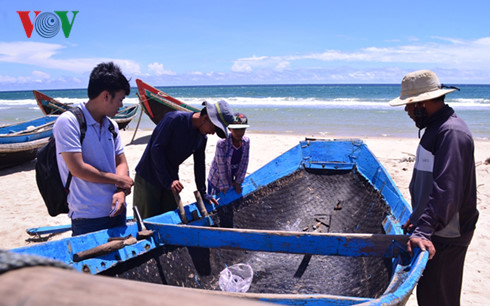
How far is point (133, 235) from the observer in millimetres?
2621

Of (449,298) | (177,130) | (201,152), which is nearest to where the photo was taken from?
(449,298)

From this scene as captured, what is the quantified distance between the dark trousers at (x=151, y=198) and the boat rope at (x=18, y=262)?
2.58 meters

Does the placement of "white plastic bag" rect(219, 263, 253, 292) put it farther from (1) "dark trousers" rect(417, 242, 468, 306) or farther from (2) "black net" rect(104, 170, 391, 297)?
(1) "dark trousers" rect(417, 242, 468, 306)

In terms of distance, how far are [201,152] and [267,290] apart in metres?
1.30

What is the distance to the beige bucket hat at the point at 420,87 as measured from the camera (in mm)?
2129

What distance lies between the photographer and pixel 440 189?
1873mm

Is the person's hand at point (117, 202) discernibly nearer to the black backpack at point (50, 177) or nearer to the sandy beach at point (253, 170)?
the black backpack at point (50, 177)

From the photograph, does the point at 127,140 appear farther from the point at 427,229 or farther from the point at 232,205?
the point at 427,229

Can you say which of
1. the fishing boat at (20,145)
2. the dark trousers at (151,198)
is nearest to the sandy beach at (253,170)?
the fishing boat at (20,145)

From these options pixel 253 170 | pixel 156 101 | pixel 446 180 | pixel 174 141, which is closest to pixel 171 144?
pixel 174 141

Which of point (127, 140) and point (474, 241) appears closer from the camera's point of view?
point (474, 241)

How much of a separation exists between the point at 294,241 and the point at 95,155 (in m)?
1.38

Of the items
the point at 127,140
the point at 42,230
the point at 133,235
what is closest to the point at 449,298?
the point at 133,235

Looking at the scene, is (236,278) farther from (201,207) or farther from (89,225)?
(89,225)
